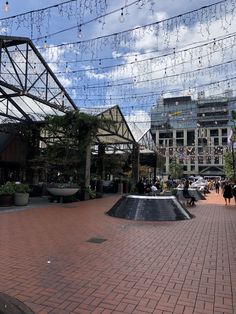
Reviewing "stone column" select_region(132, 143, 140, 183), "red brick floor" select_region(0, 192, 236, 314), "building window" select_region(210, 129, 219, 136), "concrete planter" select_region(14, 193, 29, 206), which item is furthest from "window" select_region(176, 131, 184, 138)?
"red brick floor" select_region(0, 192, 236, 314)

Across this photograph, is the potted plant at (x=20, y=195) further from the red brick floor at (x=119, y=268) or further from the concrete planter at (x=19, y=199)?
the red brick floor at (x=119, y=268)

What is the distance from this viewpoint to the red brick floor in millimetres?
4168

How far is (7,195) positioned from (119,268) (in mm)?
9779

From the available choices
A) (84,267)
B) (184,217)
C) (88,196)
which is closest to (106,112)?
(88,196)

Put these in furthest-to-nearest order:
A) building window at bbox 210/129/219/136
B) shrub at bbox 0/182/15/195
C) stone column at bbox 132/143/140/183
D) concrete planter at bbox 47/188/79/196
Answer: building window at bbox 210/129/219/136, stone column at bbox 132/143/140/183, concrete planter at bbox 47/188/79/196, shrub at bbox 0/182/15/195

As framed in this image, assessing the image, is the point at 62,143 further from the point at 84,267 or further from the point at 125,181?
the point at 84,267

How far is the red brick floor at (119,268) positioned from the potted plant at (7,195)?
4221mm

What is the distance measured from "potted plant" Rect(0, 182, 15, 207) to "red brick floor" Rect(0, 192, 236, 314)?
4.22m

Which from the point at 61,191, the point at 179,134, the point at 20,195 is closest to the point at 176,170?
the point at 179,134

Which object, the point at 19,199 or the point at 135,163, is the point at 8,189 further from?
the point at 135,163

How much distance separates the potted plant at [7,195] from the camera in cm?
1400

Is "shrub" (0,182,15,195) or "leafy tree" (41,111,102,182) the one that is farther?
"leafy tree" (41,111,102,182)

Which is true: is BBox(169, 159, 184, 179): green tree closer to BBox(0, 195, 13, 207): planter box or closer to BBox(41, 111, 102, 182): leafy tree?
BBox(41, 111, 102, 182): leafy tree

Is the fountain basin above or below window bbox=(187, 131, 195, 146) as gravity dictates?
below
